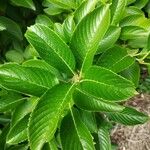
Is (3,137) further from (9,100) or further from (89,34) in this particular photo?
(89,34)

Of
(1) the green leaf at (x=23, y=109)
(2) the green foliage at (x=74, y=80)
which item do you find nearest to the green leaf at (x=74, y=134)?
(2) the green foliage at (x=74, y=80)

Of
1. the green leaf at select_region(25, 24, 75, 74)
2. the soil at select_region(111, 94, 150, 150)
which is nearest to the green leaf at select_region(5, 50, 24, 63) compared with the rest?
the green leaf at select_region(25, 24, 75, 74)

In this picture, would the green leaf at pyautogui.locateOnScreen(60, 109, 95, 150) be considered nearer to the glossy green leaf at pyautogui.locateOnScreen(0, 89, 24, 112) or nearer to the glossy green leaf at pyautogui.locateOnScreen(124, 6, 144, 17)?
the glossy green leaf at pyautogui.locateOnScreen(0, 89, 24, 112)

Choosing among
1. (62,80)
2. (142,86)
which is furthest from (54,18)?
(142,86)

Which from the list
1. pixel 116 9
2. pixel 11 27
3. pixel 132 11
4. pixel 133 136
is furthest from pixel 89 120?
pixel 133 136

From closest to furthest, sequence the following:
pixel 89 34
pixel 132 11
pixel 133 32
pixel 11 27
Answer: pixel 89 34 < pixel 133 32 < pixel 132 11 < pixel 11 27
